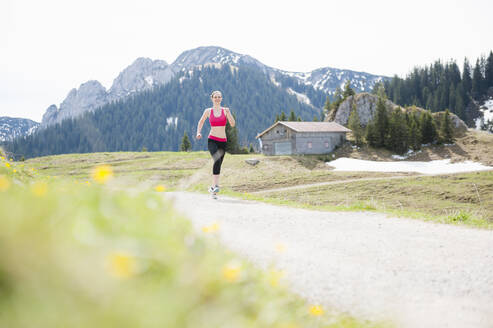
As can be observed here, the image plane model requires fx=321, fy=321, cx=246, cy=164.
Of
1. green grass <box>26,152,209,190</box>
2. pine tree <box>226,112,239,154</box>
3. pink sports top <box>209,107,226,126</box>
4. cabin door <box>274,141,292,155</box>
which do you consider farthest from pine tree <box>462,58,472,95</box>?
pink sports top <box>209,107,226,126</box>

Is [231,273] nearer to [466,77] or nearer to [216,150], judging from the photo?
[216,150]

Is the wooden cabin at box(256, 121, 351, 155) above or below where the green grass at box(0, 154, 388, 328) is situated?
above

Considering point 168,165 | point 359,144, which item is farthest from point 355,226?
point 359,144

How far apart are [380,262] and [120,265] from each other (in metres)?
4.64

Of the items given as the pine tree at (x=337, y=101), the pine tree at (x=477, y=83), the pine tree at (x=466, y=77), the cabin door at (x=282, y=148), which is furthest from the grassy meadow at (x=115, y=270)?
the pine tree at (x=477, y=83)

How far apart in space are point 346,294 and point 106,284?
343 cm

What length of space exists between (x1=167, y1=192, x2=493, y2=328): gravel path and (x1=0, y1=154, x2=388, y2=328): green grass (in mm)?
1305

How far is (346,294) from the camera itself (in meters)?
3.96

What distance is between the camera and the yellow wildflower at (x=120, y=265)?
4.30ft

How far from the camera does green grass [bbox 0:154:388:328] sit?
3.86ft

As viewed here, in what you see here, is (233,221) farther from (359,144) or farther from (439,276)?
(359,144)

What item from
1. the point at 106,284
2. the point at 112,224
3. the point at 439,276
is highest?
the point at 112,224

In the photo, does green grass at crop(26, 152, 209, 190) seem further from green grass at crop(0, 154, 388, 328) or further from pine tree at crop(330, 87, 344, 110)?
pine tree at crop(330, 87, 344, 110)

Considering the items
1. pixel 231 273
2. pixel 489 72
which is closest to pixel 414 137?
pixel 231 273
